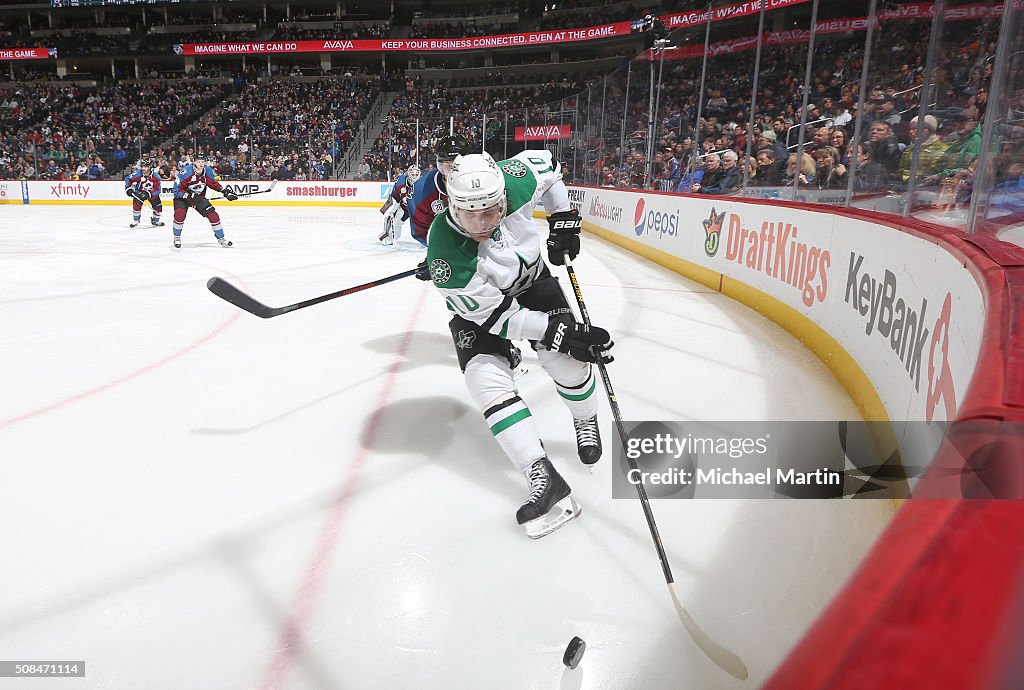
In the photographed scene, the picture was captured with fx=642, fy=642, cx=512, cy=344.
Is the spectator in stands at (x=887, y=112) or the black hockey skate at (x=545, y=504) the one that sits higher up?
the spectator in stands at (x=887, y=112)

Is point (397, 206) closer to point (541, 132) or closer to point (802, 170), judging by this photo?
point (802, 170)

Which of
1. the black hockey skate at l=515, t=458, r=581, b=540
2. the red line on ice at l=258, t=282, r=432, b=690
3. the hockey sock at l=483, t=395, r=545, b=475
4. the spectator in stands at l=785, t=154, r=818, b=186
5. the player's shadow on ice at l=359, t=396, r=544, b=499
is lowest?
the red line on ice at l=258, t=282, r=432, b=690

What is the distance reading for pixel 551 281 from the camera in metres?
2.59

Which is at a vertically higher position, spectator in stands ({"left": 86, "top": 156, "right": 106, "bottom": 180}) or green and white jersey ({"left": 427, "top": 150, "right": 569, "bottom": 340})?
spectator in stands ({"left": 86, "top": 156, "right": 106, "bottom": 180})

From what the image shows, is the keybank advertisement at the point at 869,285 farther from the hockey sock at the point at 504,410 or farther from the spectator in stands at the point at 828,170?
the hockey sock at the point at 504,410

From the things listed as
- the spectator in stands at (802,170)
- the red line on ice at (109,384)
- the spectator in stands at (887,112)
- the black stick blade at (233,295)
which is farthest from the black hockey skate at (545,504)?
the spectator in stands at (802,170)

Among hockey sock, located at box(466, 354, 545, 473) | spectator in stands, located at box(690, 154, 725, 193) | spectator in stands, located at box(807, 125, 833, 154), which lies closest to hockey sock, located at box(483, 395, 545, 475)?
hockey sock, located at box(466, 354, 545, 473)

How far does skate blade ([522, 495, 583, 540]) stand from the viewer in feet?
6.26

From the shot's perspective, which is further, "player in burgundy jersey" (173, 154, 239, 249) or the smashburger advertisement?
Answer: the smashburger advertisement

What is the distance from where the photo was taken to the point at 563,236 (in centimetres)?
272

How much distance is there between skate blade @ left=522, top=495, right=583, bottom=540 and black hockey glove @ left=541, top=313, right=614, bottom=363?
1.53 ft

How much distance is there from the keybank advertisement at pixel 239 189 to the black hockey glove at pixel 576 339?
15961mm

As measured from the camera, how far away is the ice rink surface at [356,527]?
1.46m

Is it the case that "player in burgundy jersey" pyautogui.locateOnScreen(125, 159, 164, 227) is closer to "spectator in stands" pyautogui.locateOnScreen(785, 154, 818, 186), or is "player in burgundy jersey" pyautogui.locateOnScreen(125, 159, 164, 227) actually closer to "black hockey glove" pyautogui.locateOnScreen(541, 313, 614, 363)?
"spectator in stands" pyautogui.locateOnScreen(785, 154, 818, 186)
